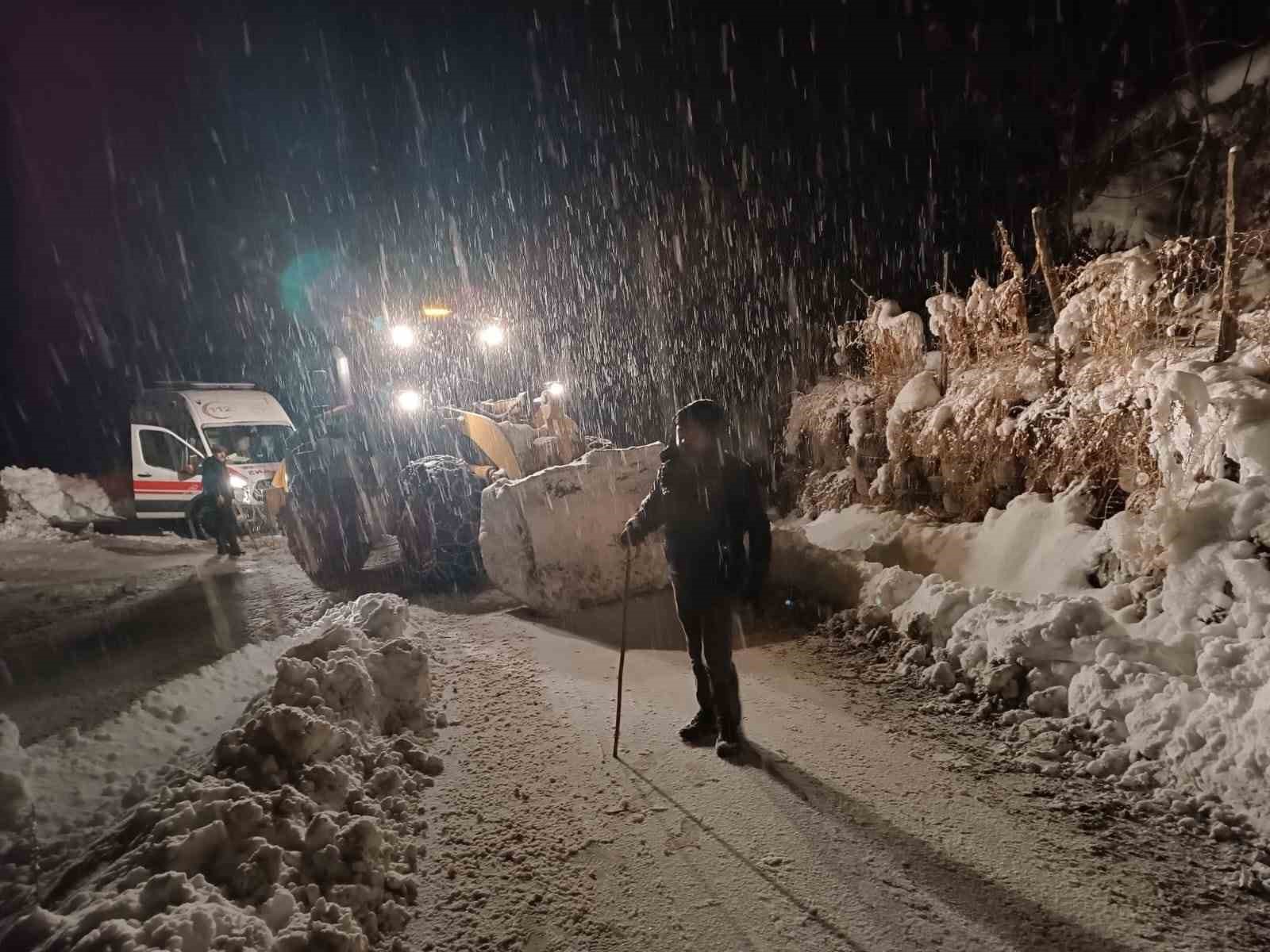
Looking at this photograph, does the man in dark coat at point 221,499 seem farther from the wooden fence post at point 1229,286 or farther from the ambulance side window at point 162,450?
the wooden fence post at point 1229,286

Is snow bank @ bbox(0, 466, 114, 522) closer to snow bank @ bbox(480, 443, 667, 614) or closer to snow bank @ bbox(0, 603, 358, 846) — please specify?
snow bank @ bbox(0, 603, 358, 846)

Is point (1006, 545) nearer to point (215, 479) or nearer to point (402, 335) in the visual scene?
point (402, 335)

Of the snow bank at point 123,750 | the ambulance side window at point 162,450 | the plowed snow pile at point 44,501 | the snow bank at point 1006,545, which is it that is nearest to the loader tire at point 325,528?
the snow bank at point 123,750

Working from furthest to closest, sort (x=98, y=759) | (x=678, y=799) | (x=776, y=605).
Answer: (x=776, y=605)
(x=98, y=759)
(x=678, y=799)

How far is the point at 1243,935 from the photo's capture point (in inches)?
84.4

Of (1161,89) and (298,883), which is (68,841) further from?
(1161,89)

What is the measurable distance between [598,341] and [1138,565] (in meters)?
17.0

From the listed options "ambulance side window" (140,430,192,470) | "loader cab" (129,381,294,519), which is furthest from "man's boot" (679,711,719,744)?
"ambulance side window" (140,430,192,470)

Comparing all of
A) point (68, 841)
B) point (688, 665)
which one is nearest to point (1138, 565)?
point (688, 665)

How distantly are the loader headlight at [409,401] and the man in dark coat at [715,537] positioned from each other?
23.4 feet

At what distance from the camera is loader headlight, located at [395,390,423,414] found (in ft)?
31.8

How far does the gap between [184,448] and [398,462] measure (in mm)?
8465

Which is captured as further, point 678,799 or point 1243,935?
point 678,799

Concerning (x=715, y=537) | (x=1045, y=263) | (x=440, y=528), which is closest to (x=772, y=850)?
(x=715, y=537)
